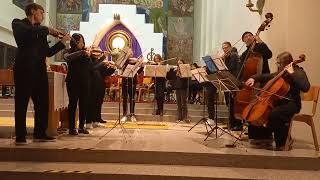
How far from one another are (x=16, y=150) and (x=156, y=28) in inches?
572

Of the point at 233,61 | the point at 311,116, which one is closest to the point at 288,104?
the point at 311,116

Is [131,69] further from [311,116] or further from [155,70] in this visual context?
[311,116]

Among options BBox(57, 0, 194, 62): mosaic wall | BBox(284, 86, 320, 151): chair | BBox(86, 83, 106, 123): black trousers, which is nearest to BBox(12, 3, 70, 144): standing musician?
BBox(86, 83, 106, 123): black trousers

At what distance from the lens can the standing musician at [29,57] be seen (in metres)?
5.70

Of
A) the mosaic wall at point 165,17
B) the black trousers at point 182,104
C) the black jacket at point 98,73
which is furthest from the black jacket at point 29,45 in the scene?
the mosaic wall at point 165,17

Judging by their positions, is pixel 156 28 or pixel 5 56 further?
pixel 156 28

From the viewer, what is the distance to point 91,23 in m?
18.5

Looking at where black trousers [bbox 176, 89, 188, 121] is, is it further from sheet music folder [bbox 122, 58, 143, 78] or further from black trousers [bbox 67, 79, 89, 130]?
black trousers [bbox 67, 79, 89, 130]

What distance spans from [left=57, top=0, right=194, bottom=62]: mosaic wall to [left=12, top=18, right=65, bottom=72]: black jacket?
44.9 feet

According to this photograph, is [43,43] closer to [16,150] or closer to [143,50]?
[16,150]

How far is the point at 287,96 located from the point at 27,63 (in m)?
3.38

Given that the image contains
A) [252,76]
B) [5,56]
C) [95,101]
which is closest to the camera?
[252,76]

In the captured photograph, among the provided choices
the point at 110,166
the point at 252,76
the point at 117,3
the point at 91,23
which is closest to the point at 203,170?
the point at 110,166

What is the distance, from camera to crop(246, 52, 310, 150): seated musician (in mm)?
5773
